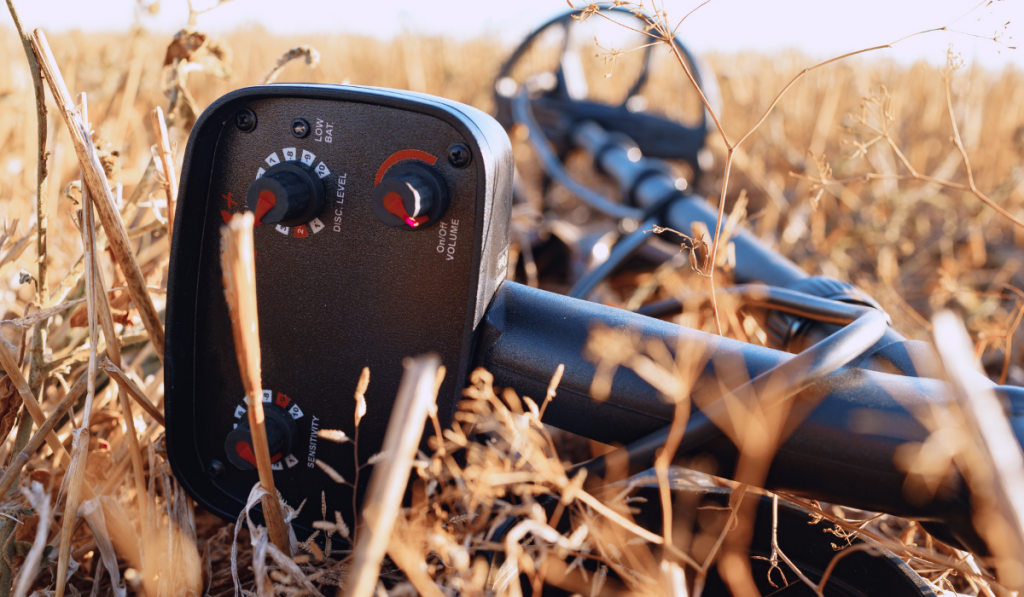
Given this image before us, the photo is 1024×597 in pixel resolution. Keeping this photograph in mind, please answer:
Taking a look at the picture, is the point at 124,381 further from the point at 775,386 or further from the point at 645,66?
the point at 645,66

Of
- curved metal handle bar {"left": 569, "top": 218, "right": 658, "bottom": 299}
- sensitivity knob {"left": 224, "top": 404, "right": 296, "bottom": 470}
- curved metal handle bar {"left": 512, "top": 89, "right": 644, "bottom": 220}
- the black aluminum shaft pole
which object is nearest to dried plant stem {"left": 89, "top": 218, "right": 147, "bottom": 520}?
sensitivity knob {"left": 224, "top": 404, "right": 296, "bottom": 470}

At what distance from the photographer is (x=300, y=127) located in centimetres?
57

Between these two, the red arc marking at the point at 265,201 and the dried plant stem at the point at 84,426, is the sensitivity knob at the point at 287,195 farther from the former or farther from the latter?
the dried plant stem at the point at 84,426

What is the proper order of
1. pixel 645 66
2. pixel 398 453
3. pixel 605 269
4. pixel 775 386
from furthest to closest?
1. pixel 645 66
2. pixel 605 269
3. pixel 775 386
4. pixel 398 453

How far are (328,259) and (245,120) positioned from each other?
0.15 metres

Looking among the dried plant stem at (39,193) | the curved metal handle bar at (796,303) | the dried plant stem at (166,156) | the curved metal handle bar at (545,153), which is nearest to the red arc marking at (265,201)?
the dried plant stem at (166,156)

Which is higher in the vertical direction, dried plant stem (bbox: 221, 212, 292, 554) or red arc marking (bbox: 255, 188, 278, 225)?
red arc marking (bbox: 255, 188, 278, 225)

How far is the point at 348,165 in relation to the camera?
1.86 ft

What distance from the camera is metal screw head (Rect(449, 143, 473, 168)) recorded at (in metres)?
0.53

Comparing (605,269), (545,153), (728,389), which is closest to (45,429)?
(728,389)

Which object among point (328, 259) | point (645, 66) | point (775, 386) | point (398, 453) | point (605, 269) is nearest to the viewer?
point (398, 453)

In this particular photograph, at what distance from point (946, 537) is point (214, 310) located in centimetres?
67

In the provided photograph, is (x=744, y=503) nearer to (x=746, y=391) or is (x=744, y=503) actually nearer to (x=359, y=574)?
(x=746, y=391)

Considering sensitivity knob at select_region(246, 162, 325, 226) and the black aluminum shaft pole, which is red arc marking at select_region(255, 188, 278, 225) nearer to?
sensitivity knob at select_region(246, 162, 325, 226)
